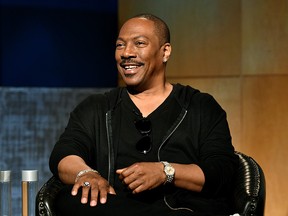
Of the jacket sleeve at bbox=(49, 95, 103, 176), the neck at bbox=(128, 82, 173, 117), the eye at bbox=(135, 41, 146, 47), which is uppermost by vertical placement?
the eye at bbox=(135, 41, 146, 47)

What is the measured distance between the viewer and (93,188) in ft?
9.41

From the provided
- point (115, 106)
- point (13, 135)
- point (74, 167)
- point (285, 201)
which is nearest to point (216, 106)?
point (115, 106)

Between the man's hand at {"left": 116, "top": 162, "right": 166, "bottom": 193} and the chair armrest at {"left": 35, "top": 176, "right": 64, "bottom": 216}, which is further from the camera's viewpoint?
the chair armrest at {"left": 35, "top": 176, "right": 64, "bottom": 216}

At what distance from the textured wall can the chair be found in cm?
146

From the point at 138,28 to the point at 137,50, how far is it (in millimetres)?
102

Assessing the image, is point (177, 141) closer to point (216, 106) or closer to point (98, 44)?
point (216, 106)

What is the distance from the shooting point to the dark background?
483 cm

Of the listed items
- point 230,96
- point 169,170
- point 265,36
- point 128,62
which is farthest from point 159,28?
point 230,96

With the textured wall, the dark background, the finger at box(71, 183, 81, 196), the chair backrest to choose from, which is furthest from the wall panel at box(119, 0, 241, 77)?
the finger at box(71, 183, 81, 196)

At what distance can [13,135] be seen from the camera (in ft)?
15.2

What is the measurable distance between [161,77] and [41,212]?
0.91 metres

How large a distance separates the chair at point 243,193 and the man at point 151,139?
0.05 meters

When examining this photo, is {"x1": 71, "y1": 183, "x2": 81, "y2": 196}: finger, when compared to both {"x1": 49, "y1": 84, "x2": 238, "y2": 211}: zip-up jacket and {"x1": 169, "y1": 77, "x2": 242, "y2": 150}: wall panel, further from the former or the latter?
{"x1": 169, "y1": 77, "x2": 242, "y2": 150}: wall panel

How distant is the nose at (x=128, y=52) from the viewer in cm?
330
